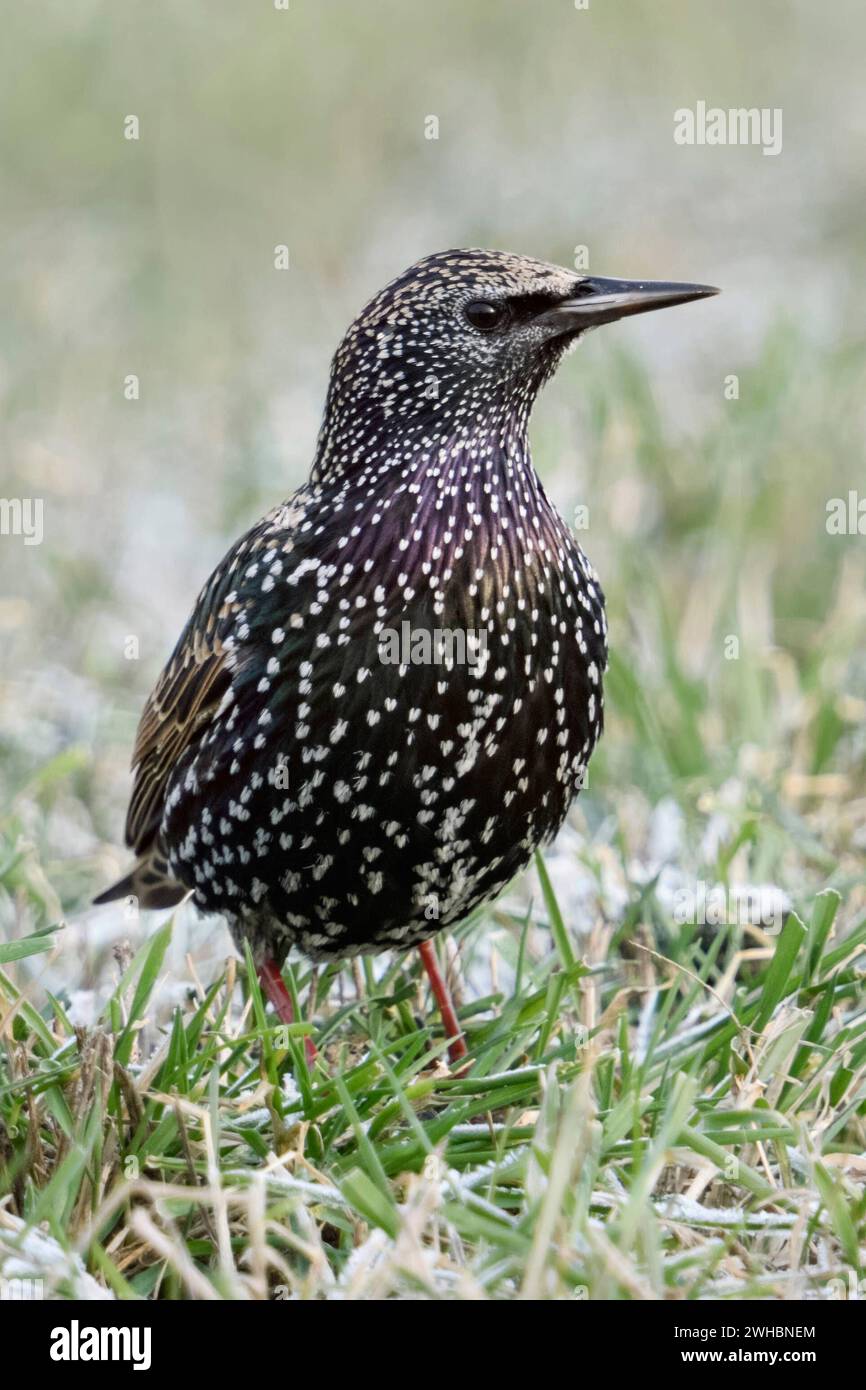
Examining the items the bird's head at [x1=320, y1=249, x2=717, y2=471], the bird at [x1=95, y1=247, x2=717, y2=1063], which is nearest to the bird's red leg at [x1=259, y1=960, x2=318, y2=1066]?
the bird at [x1=95, y1=247, x2=717, y2=1063]

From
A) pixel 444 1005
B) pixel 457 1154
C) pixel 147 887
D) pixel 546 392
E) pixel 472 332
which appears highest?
pixel 546 392

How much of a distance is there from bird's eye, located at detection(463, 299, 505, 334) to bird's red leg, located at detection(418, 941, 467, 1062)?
1.33 m

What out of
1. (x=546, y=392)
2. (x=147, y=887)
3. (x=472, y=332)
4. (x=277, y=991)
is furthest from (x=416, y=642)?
(x=546, y=392)

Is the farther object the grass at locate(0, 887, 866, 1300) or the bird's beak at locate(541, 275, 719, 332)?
the bird's beak at locate(541, 275, 719, 332)

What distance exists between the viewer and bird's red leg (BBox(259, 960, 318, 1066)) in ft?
12.5

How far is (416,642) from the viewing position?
3496mm

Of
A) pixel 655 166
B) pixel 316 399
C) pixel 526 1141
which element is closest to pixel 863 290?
pixel 655 166

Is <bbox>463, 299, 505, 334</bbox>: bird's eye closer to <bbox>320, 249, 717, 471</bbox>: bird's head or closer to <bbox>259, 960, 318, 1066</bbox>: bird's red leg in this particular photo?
<bbox>320, 249, 717, 471</bbox>: bird's head

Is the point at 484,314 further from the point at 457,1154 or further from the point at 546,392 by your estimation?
the point at 546,392

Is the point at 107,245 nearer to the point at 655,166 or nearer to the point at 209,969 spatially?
the point at 655,166

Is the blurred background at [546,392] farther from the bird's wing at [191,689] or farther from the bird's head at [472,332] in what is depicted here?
the bird's head at [472,332]

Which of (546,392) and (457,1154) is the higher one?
(546,392)

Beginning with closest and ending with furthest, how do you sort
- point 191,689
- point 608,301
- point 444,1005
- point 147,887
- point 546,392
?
1. point 608,301
2. point 444,1005
3. point 191,689
4. point 147,887
5. point 546,392

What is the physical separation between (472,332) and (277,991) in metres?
1.46
